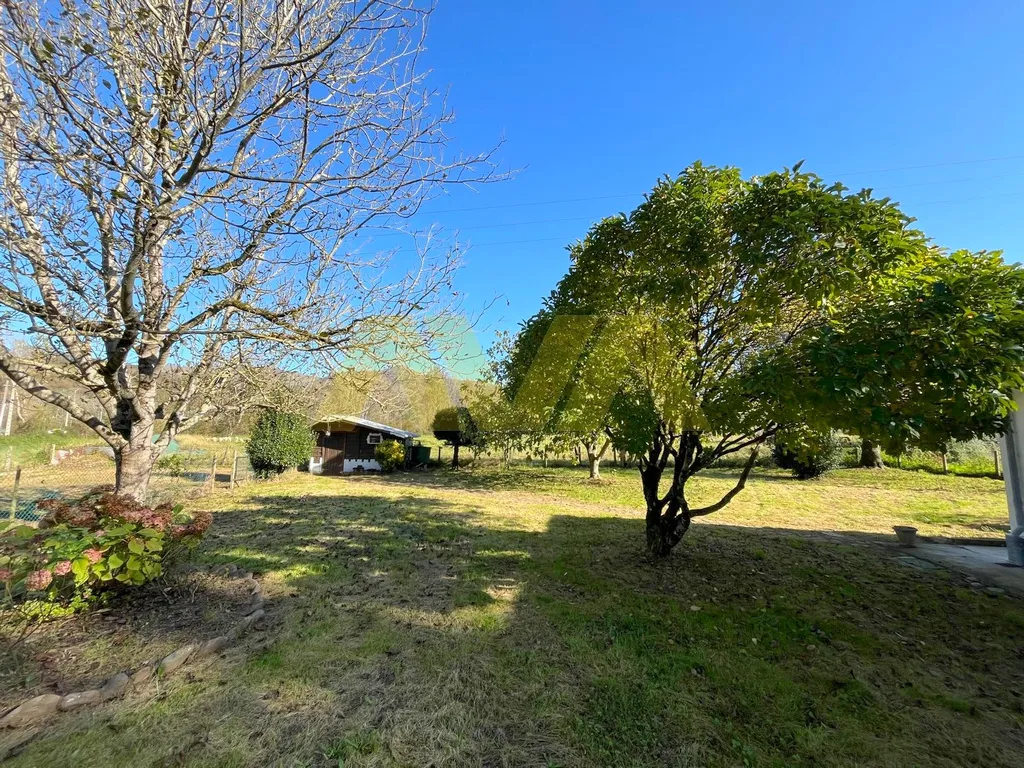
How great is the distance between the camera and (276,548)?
249 inches

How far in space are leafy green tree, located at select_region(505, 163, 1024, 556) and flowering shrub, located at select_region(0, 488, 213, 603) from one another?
14.5 feet

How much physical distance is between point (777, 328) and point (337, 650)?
18.7 feet

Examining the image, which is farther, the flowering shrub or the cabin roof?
the cabin roof

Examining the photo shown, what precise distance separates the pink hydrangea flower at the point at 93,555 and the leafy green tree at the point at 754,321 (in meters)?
4.65

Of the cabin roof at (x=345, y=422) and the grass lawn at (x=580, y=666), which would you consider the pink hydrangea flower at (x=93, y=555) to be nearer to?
the grass lawn at (x=580, y=666)

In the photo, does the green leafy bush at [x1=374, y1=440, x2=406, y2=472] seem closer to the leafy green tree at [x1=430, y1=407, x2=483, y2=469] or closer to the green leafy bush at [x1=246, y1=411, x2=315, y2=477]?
the leafy green tree at [x1=430, y1=407, x2=483, y2=469]

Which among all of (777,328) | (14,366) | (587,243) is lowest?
(14,366)

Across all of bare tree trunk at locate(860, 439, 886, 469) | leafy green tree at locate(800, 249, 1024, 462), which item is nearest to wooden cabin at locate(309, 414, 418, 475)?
leafy green tree at locate(800, 249, 1024, 462)

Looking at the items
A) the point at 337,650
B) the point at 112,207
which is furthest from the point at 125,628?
the point at 112,207

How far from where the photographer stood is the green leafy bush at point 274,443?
15.4 meters

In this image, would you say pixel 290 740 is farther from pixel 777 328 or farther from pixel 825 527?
pixel 825 527

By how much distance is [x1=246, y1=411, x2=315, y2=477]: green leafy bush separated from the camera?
50.7ft

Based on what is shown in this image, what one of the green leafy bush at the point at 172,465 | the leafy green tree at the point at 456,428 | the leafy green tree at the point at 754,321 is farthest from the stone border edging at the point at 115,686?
the green leafy bush at the point at 172,465

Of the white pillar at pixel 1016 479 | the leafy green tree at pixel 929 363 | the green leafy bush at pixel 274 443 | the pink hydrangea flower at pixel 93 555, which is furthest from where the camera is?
the green leafy bush at pixel 274 443
